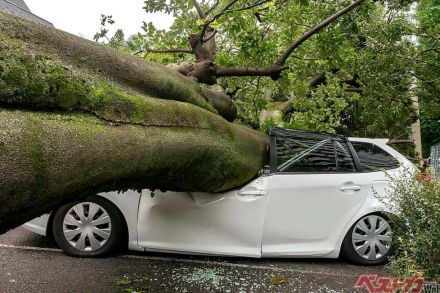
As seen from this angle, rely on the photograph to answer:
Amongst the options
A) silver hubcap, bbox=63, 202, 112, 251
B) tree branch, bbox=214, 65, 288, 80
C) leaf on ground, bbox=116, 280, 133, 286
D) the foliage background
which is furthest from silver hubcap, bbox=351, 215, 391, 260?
silver hubcap, bbox=63, 202, 112, 251

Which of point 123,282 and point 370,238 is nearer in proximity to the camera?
point 123,282

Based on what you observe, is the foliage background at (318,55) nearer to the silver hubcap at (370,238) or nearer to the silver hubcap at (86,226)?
the silver hubcap at (370,238)

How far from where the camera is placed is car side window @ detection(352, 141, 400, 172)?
15.0ft

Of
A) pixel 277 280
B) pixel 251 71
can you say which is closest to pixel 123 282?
pixel 277 280

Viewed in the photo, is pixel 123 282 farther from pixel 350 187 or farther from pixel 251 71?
pixel 251 71

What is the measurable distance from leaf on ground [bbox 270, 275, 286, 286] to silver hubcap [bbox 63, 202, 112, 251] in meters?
1.80

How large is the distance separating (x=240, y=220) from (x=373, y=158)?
1.86 metres

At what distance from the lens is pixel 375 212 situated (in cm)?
441

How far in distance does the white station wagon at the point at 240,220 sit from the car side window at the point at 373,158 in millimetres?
396

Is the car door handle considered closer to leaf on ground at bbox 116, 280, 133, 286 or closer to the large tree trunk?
the large tree trunk

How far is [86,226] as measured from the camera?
4168 mm

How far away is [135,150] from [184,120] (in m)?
0.80

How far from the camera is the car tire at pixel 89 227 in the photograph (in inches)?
164

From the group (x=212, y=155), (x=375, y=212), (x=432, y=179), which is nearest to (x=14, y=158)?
(x=212, y=155)
